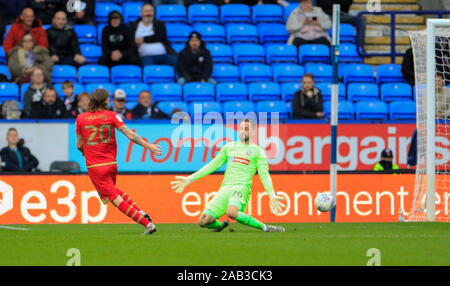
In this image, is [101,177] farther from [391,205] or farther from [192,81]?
[192,81]

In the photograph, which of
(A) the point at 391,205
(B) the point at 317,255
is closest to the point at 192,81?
(A) the point at 391,205

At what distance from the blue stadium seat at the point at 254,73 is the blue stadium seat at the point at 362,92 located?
6.27 ft

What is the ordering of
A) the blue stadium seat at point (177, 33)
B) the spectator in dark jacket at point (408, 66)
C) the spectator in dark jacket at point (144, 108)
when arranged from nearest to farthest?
the spectator in dark jacket at point (144, 108), the spectator in dark jacket at point (408, 66), the blue stadium seat at point (177, 33)

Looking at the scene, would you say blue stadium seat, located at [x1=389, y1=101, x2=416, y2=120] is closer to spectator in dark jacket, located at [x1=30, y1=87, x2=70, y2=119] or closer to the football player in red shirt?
spectator in dark jacket, located at [x1=30, y1=87, x2=70, y2=119]

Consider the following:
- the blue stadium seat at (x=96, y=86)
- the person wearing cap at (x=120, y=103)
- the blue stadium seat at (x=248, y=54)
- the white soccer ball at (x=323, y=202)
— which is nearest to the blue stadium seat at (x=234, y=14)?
the blue stadium seat at (x=248, y=54)

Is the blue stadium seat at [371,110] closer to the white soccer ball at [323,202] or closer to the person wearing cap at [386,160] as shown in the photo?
the person wearing cap at [386,160]

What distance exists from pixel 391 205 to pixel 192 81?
549cm

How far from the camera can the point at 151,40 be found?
20.1 m

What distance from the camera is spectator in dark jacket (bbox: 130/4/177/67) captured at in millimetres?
19953

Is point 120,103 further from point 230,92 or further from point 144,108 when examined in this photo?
point 230,92

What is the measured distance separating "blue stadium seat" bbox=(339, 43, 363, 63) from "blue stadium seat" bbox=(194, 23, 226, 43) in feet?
9.55

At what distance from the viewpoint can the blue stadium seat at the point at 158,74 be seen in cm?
1975

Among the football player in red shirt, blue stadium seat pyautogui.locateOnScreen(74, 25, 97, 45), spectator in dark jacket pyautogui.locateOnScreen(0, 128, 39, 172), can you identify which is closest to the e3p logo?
spectator in dark jacket pyautogui.locateOnScreen(0, 128, 39, 172)

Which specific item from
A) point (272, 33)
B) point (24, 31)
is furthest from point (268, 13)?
point (24, 31)
